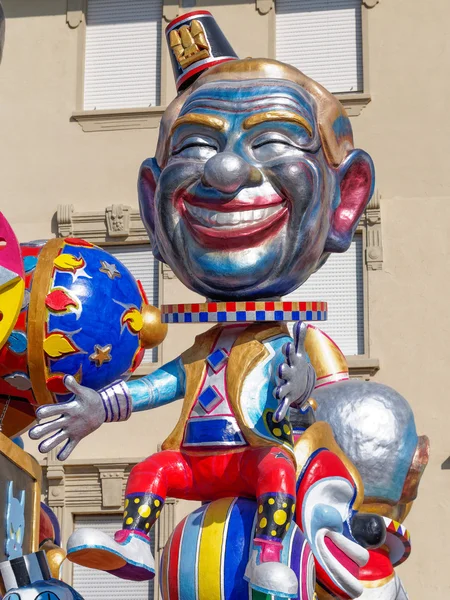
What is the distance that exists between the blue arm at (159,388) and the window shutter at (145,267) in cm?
946

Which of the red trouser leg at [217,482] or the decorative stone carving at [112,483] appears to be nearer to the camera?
the red trouser leg at [217,482]

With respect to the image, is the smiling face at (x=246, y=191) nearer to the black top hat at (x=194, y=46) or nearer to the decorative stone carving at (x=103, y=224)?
the black top hat at (x=194, y=46)

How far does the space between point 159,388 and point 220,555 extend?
0.72 m

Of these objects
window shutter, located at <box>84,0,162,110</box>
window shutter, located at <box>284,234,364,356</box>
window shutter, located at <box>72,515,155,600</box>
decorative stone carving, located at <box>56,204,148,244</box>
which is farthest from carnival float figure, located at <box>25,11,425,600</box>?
window shutter, located at <box>84,0,162,110</box>

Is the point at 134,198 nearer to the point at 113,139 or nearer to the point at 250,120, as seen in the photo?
the point at 113,139

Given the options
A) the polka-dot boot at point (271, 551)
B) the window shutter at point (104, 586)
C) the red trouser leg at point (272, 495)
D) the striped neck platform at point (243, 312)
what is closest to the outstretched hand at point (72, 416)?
the striped neck platform at point (243, 312)

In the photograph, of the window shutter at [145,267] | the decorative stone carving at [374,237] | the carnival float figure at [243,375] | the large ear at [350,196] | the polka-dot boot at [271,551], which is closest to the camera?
the polka-dot boot at [271,551]

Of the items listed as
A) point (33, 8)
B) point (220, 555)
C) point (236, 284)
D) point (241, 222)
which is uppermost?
point (33, 8)

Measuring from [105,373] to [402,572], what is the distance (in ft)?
26.8

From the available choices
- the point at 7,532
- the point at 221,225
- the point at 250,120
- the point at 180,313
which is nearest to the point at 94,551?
the point at 7,532

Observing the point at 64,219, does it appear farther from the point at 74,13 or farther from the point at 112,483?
the point at 112,483

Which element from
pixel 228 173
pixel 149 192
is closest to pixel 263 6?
pixel 149 192

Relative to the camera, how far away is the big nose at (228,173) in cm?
530

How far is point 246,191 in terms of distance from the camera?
542 cm
